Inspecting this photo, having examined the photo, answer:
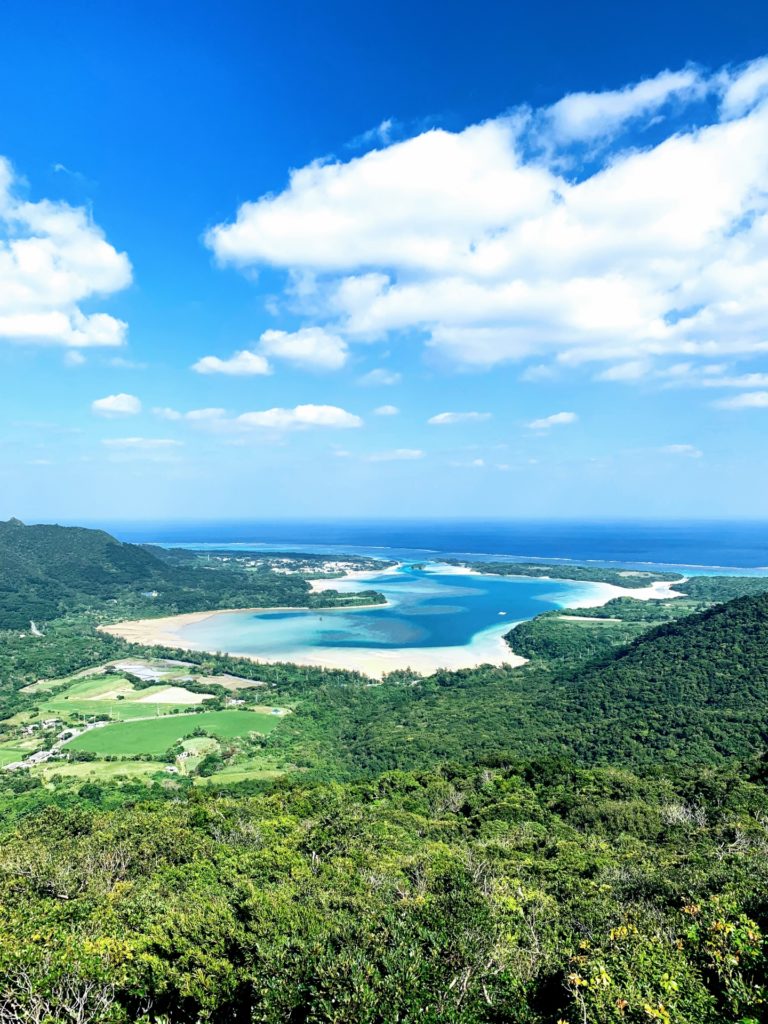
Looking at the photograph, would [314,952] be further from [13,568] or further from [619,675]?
[13,568]

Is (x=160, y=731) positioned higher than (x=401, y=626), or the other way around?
(x=401, y=626)

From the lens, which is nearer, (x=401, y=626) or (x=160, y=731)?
(x=160, y=731)

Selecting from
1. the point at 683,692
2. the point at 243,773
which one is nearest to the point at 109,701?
the point at 243,773

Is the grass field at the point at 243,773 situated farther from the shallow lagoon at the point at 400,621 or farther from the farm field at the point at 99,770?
the shallow lagoon at the point at 400,621

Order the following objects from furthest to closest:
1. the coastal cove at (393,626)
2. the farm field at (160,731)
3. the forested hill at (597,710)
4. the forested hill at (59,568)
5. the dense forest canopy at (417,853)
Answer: the forested hill at (59,568) < the coastal cove at (393,626) < the farm field at (160,731) < the forested hill at (597,710) < the dense forest canopy at (417,853)

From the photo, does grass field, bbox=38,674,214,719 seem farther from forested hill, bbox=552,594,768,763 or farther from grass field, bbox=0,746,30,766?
forested hill, bbox=552,594,768,763

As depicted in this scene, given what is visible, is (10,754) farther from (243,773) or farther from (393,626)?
(393,626)

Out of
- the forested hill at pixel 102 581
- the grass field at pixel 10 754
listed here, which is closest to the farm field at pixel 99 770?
Answer: the grass field at pixel 10 754
